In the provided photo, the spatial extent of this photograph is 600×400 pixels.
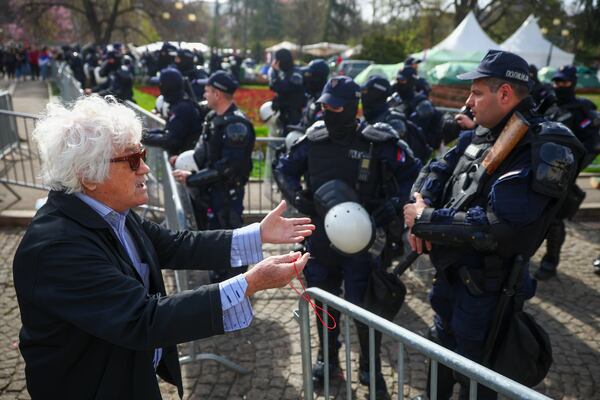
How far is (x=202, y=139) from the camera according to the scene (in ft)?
16.6

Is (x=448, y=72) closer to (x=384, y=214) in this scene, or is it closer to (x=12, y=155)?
(x=12, y=155)

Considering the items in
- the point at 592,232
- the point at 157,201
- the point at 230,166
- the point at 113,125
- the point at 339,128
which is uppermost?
the point at 113,125

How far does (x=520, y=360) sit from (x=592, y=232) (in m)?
5.08

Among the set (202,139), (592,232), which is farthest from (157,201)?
(592,232)

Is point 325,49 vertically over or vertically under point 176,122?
over

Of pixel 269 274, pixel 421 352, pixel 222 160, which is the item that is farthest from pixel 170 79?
pixel 421 352

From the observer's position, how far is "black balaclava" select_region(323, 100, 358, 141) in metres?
3.54

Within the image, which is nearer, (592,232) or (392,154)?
(392,154)

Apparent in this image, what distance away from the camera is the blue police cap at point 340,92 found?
3527mm

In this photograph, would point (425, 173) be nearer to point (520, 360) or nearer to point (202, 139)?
point (520, 360)

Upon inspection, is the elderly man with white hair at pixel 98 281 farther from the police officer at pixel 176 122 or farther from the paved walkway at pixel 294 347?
the police officer at pixel 176 122

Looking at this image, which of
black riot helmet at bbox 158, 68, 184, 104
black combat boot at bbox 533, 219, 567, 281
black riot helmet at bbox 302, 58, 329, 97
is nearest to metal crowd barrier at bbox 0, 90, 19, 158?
black riot helmet at bbox 158, 68, 184, 104

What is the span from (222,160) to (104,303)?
10.2 feet

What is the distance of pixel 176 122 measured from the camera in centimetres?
561
